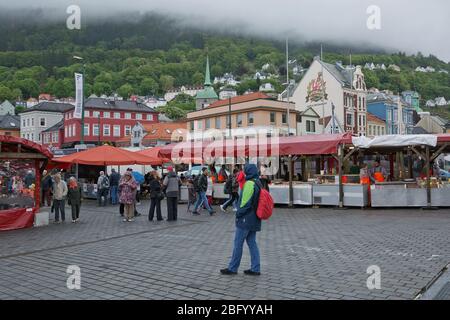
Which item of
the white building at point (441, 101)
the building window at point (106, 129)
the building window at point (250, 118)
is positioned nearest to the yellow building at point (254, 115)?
the building window at point (250, 118)

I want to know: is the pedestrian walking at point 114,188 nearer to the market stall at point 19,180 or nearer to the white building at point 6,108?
the market stall at point 19,180

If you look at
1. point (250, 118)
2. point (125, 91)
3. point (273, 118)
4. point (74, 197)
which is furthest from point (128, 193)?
point (125, 91)

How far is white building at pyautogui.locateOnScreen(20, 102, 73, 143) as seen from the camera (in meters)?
99.2

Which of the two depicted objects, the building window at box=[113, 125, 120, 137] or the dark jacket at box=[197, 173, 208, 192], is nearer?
the dark jacket at box=[197, 173, 208, 192]

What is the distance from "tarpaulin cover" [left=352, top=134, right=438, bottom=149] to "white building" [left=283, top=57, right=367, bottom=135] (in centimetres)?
4867

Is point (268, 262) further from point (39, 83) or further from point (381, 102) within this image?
point (39, 83)

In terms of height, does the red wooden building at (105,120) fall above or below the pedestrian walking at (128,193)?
above

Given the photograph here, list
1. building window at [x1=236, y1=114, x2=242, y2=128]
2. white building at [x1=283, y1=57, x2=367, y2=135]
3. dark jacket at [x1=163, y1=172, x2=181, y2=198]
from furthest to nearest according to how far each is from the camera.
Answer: white building at [x1=283, y1=57, x2=367, y2=135], building window at [x1=236, y1=114, x2=242, y2=128], dark jacket at [x1=163, y1=172, x2=181, y2=198]

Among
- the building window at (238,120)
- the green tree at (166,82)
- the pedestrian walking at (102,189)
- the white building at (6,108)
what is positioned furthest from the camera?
the green tree at (166,82)

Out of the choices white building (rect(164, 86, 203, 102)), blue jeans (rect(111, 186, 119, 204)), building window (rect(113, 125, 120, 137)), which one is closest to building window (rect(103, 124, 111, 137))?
building window (rect(113, 125, 120, 137))

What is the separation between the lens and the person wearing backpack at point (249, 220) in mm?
6891

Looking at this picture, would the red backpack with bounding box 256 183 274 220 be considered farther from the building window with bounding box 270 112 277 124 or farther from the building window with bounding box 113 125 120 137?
the building window with bounding box 113 125 120 137

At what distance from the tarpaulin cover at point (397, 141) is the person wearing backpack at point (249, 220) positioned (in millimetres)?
11219

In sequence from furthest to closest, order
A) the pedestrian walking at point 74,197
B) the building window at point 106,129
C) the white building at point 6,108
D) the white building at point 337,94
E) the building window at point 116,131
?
the white building at point 6,108, the building window at point 116,131, the building window at point 106,129, the white building at point 337,94, the pedestrian walking at point 74,197
